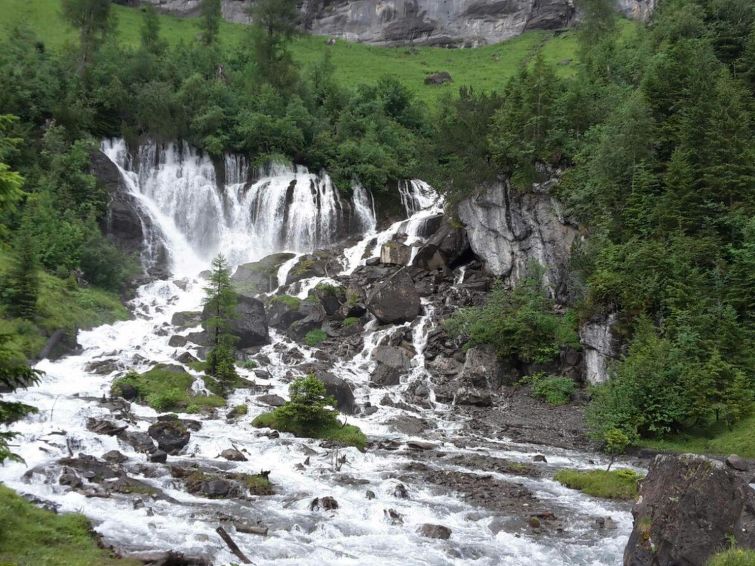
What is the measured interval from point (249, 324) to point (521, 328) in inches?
585

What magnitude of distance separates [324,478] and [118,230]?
3318 centimetres

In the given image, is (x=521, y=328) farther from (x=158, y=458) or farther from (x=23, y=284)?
(x=23, y=284)

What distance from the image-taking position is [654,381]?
22359 millimetres

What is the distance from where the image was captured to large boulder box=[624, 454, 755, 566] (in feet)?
33.2

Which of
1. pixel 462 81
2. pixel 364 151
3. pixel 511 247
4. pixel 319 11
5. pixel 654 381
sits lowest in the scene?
pixel 654 381

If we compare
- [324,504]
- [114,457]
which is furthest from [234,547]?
[114,457]

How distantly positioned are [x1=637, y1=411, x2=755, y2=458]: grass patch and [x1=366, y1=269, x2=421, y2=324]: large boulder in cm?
1687

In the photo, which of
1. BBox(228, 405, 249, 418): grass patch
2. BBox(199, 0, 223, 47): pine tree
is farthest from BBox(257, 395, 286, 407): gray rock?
BBox(199, 0, 223, 47): pine tree

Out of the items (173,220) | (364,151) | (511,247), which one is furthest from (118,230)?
(511,247)

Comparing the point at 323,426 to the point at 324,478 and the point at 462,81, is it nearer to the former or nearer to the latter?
the point at 324,478

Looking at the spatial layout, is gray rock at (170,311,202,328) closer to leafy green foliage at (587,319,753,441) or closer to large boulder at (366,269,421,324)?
large boulder at (366,269,421,324)

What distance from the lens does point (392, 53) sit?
4067 inches

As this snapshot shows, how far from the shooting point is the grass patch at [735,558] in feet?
29.1

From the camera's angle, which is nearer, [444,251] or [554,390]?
[554,390]
